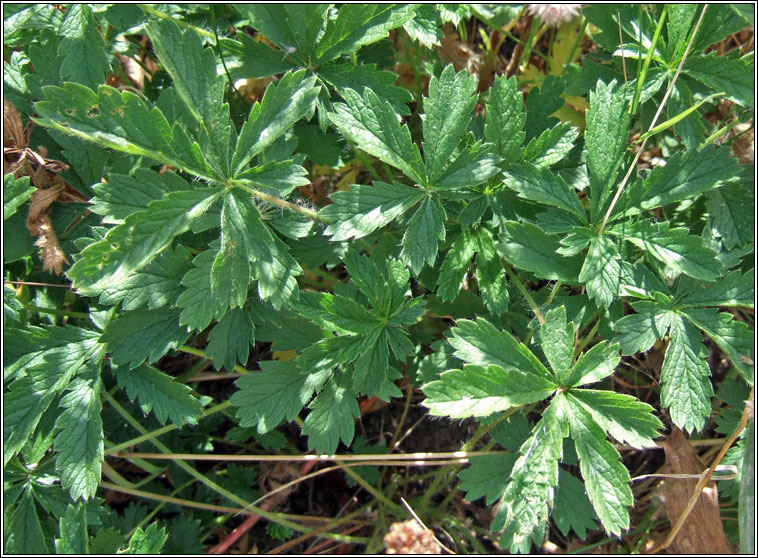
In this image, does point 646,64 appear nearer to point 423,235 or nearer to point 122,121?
point 423,235

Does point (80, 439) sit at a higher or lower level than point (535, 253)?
lower

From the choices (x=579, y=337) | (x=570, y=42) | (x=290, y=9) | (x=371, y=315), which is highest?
(x=290, y=9)

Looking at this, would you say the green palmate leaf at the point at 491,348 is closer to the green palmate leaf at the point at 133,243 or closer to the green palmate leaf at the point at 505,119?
the green palmate leaf at the point at 505,119

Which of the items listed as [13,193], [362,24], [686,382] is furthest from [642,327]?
[13,193]

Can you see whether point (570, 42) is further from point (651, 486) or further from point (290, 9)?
point (651, 486)

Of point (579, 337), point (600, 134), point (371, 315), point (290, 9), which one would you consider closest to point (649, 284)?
point (579, 337)

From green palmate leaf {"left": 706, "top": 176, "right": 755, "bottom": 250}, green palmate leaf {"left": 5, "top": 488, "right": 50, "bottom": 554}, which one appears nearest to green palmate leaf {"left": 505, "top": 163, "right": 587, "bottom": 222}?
green palmate leaf {"left": 706, "top": 176, "right": 755, "bottom": 250}
